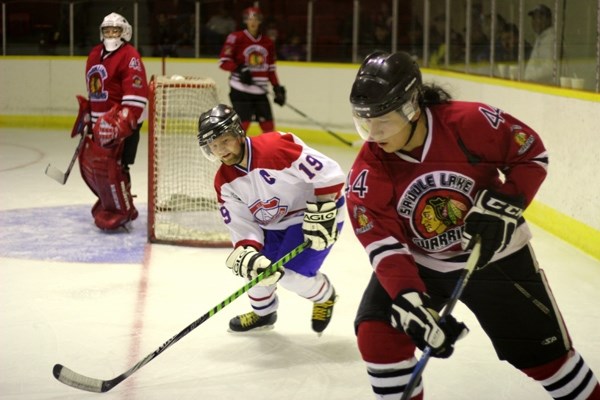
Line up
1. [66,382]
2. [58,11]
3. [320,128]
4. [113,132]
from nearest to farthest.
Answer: [66,382] < [58,11] < [113,132] < [320,128]

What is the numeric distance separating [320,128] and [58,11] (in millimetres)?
2247

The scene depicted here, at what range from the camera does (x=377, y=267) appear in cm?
171

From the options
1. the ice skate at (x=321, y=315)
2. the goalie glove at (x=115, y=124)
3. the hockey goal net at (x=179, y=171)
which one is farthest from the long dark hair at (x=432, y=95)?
the goalie glove at (x=115, y=124)

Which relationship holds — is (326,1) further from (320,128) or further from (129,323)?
(129,323)

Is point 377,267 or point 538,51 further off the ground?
point 538,51

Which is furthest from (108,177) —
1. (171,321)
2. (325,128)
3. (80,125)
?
(171,321)

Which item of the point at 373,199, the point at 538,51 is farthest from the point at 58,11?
the point at 538,51

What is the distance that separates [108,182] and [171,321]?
1366 millimetres

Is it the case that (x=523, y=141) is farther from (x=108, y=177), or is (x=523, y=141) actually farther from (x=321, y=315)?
(x=108, y=177)

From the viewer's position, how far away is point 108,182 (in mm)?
4031

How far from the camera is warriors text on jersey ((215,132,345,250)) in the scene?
2.52 m

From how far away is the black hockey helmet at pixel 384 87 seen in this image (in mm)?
1681

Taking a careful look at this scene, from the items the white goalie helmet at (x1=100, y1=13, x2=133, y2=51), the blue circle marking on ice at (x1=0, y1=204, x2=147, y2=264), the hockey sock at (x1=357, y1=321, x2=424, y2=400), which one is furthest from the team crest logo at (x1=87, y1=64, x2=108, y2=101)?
the hockey sock at (x1=357, y1=321, x2=424, y2=400)

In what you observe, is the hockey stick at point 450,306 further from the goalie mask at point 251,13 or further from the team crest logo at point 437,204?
the goalie mask at point 251,13
